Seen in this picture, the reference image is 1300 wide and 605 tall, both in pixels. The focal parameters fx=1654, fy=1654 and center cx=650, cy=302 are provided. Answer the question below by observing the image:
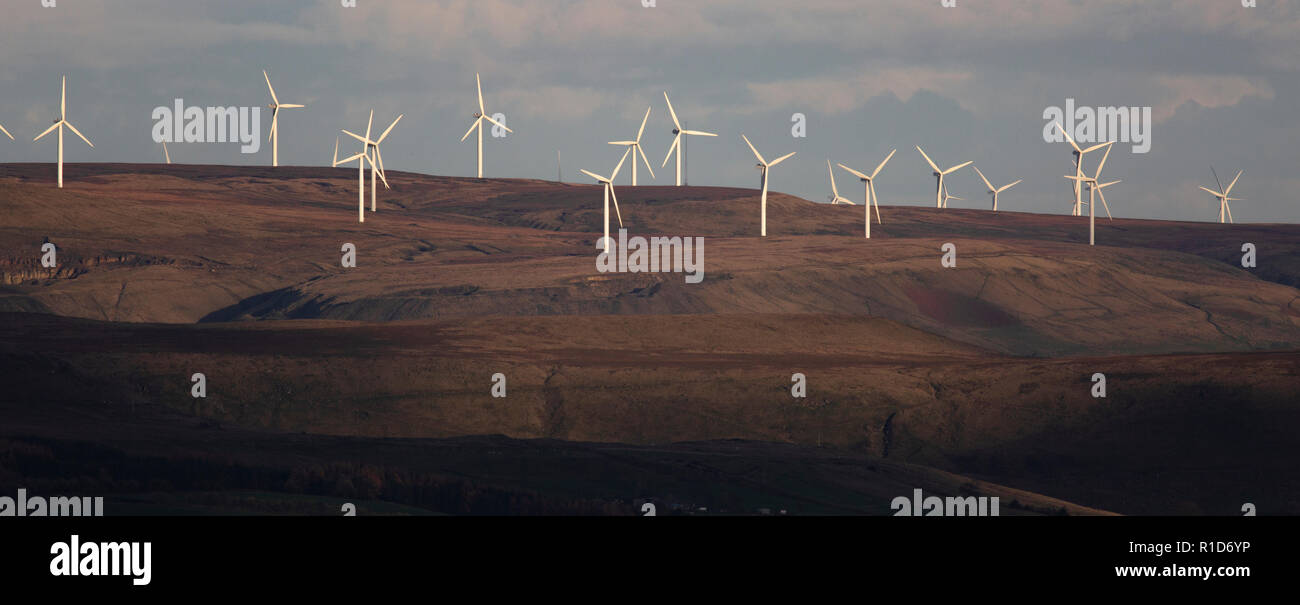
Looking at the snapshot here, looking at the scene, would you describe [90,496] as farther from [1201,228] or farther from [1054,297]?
[1201,228]

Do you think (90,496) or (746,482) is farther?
(746,482)
